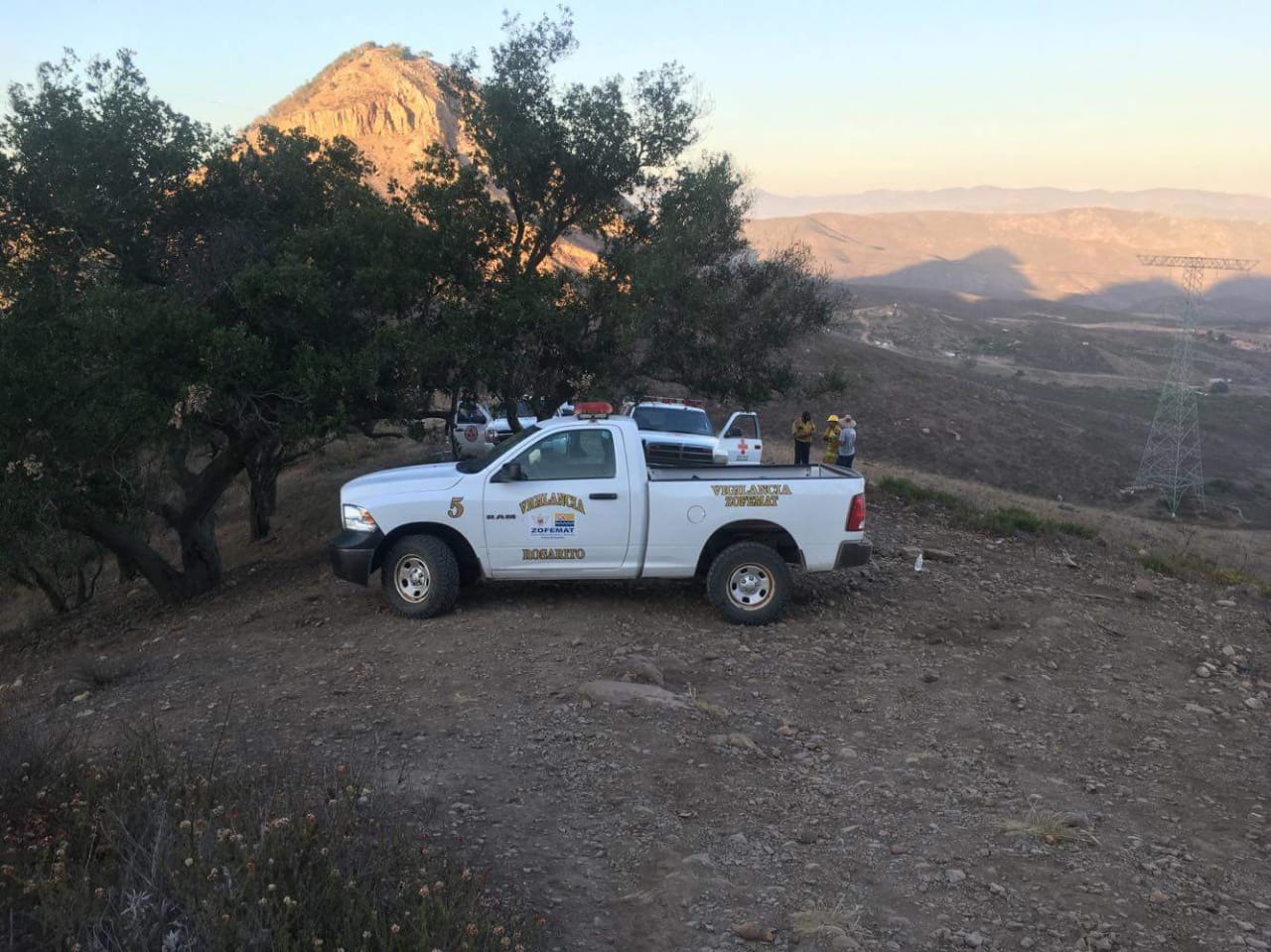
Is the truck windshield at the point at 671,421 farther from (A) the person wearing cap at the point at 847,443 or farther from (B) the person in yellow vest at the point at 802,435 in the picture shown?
(A) the person wearing cap at the point at 847,443

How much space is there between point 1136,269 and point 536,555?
19434cm

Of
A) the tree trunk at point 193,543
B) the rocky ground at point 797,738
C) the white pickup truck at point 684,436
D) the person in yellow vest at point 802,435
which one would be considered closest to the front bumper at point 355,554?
the rocky ground at point 797,738

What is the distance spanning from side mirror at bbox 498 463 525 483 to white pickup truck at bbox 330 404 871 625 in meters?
0.01

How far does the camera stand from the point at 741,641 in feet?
28.1

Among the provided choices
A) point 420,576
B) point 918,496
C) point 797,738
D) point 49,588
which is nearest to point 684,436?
point 918,496

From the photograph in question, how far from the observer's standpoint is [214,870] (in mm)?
3627

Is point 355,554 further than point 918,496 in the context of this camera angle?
No

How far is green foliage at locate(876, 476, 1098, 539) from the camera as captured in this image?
535 inches

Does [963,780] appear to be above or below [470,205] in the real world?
below

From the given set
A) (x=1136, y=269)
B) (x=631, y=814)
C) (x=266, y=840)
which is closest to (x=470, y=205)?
(x=631, y=814)

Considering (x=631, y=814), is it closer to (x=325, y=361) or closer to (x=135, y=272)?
(x=325, y=361)

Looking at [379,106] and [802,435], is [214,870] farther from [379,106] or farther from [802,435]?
[379,106]

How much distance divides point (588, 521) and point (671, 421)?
843cm

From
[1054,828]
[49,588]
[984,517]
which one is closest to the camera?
[1054,828]
